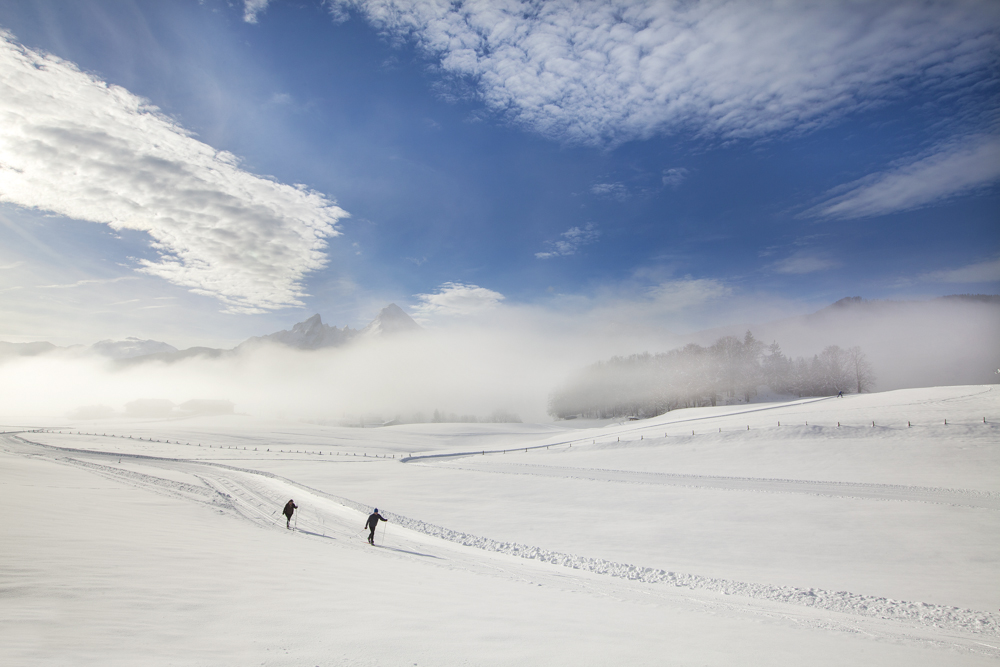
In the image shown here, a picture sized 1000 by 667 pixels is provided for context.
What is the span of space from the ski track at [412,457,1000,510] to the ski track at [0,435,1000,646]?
17457 mm

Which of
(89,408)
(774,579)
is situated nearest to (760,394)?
(774,579)

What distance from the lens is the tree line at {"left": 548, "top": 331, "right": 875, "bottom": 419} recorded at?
98.6 m

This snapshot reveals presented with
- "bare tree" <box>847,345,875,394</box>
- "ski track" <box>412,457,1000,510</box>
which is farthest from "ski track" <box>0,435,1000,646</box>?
"bare tree" <box>847,345,875,394</box>

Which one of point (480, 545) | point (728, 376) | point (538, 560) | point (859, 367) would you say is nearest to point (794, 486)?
point (538, 560)

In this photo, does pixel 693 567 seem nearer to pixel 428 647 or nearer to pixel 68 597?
pixel 428 647

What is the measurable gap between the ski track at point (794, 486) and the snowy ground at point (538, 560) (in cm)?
30

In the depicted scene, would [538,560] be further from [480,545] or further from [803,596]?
[803,596]

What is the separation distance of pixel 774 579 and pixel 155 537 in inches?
846

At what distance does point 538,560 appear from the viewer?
17750mm

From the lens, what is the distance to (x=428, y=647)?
725 cm

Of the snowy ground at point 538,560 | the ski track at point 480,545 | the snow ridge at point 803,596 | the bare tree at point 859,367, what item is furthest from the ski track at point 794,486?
the bare tree at point 859,367

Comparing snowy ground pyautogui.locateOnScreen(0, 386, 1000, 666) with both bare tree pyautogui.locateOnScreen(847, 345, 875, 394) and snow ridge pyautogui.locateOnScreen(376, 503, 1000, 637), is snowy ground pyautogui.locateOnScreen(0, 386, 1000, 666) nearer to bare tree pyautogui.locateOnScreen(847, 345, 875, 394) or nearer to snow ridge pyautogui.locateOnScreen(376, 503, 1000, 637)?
snow ridge pyautogui.locateOnScreen(376, 503, 1000, 637)

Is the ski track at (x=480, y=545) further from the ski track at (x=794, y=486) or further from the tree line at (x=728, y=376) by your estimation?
the tree line at (x=728, y=376)

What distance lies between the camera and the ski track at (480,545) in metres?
12.0
